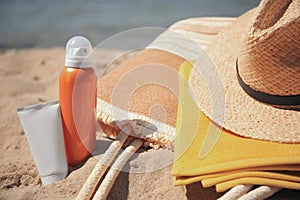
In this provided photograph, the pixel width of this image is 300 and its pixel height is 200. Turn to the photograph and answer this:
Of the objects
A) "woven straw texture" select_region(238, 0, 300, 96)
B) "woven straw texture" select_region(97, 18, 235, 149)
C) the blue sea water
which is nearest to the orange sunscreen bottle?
Result: "woven straw texture" select_region(97, 18, 235, 149)

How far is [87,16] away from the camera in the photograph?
5.11 meters

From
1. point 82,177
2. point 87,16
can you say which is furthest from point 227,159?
point 87,16

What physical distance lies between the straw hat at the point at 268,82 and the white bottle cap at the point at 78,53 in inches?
13.9

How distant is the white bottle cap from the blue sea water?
269 centimetres

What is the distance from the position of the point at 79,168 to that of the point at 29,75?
1.30 metres

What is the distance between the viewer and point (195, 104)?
127 cm

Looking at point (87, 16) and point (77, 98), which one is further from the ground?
point (77, 98)

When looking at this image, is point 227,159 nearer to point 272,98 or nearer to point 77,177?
point 272,98

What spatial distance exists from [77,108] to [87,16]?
4.08 metres

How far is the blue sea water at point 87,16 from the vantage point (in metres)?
4.17

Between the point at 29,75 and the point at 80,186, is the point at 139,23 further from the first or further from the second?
the point at 80,186

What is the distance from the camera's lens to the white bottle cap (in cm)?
114

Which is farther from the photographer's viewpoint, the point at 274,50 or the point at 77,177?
the point at 77,177

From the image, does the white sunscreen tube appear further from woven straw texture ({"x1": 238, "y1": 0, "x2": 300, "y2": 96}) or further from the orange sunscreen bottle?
woven straw texture ({"x1": 238, "y1": 0, "x2": 300, "y2": 96})
